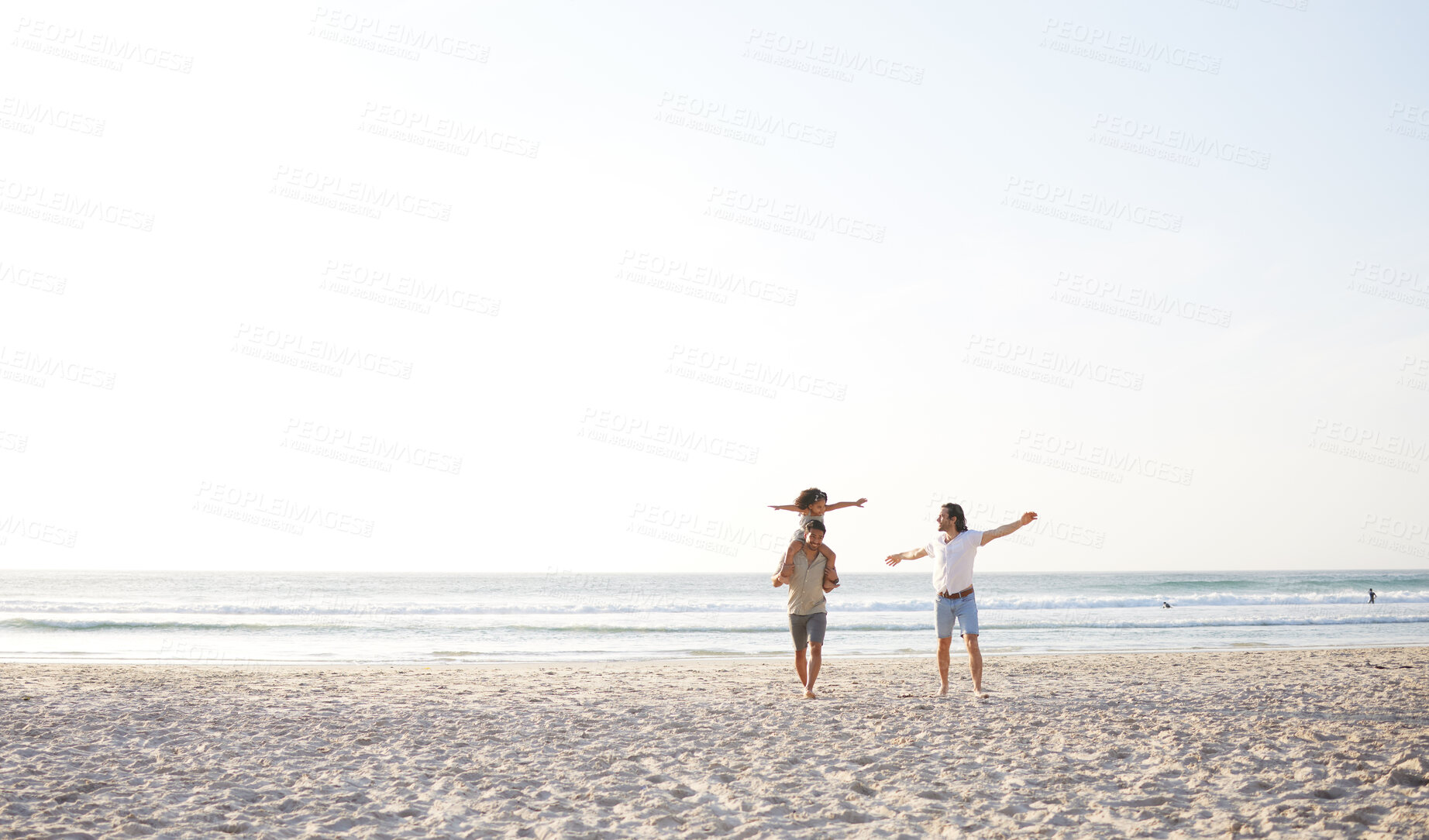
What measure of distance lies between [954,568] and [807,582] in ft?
4.63

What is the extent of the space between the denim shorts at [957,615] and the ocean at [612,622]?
25.8 ft

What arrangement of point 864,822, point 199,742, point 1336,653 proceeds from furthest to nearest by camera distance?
point 1336,653
point 199,742
point 864,822

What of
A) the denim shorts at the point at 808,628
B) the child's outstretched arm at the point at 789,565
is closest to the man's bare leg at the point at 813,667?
the denim shorts at the point at 808,628

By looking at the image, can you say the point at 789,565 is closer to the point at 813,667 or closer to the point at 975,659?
the point at 813,667

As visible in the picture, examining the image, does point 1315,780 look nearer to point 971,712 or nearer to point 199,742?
point 971,712

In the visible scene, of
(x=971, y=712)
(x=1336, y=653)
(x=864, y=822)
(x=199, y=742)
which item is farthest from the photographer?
(x=1336, y=653)

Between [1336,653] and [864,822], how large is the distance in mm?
13526

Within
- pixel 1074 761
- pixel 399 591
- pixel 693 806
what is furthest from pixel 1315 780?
pixel 399 591

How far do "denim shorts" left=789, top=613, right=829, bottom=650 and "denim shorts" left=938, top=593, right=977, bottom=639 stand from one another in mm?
1140

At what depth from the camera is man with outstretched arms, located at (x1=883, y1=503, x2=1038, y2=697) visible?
814 cm

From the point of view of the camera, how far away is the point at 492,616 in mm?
26219

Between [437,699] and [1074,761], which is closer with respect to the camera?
[1074,761]

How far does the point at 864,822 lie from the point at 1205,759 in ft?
8.96

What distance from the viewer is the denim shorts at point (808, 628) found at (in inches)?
335
